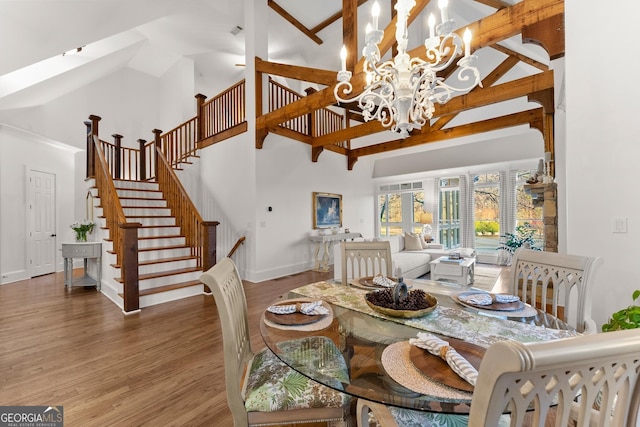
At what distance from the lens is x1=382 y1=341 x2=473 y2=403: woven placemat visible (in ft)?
2.58

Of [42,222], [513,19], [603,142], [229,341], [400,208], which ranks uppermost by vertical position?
[513,19]

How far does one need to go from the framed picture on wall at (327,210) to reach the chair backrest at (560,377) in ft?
18.9

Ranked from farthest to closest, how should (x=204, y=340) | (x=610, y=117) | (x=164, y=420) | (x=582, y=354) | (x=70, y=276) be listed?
(x=70, y=276)
(x=204, y=340)
(x=610, y=117)
(x=164, y=420)
(x=582, y=354)

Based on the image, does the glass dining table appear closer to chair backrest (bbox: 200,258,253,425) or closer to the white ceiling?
chair backrest (bbox: 200,258,253,425)

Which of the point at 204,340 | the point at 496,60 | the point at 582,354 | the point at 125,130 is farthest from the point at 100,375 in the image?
the point at 496,60

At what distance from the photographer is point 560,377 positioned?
529 millimetres

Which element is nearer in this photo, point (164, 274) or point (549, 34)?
point (549, 34)

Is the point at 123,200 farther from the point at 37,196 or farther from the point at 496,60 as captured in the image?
the point at 496,60

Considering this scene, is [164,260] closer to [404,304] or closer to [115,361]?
[115,361]

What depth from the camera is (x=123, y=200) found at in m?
5.08

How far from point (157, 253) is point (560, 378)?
4898mm

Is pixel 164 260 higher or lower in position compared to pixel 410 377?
lower

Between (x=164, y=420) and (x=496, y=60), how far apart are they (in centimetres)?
826

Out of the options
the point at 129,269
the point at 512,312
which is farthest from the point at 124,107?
the point at 512,312
